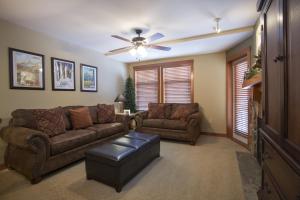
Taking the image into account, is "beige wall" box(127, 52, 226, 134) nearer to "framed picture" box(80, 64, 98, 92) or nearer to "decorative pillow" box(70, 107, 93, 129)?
"framed picture" box(80, 64, 98, 92)

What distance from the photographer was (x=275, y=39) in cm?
108

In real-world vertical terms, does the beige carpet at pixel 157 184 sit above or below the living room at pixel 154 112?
below

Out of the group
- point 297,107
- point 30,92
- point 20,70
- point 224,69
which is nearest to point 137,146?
point 297,107

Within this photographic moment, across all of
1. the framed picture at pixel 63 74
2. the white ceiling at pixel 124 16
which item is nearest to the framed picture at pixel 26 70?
the framed picture at pixel 63 74

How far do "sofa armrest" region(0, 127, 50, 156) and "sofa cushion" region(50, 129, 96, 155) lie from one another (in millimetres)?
126

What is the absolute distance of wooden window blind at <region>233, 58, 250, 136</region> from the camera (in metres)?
3.80

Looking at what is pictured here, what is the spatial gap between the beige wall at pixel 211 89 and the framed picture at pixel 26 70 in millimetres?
3982

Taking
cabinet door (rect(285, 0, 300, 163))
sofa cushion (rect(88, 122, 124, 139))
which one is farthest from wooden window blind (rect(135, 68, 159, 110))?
cabinet door (rect(285, 0, 300, 163))

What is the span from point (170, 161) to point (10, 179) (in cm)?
250

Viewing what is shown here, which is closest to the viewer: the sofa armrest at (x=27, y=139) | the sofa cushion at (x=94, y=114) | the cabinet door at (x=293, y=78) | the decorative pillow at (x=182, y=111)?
the cabinet door at (x=293, y=78)

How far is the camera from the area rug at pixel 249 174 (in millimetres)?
2023

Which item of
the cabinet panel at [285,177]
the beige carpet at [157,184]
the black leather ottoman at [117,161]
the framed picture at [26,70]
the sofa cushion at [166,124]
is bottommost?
the beige carpet at [157,184]

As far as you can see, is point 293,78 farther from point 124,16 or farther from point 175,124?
point 175,124

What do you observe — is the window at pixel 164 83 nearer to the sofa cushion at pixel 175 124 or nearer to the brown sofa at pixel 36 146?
the sofa cushion at pixel 175 124
